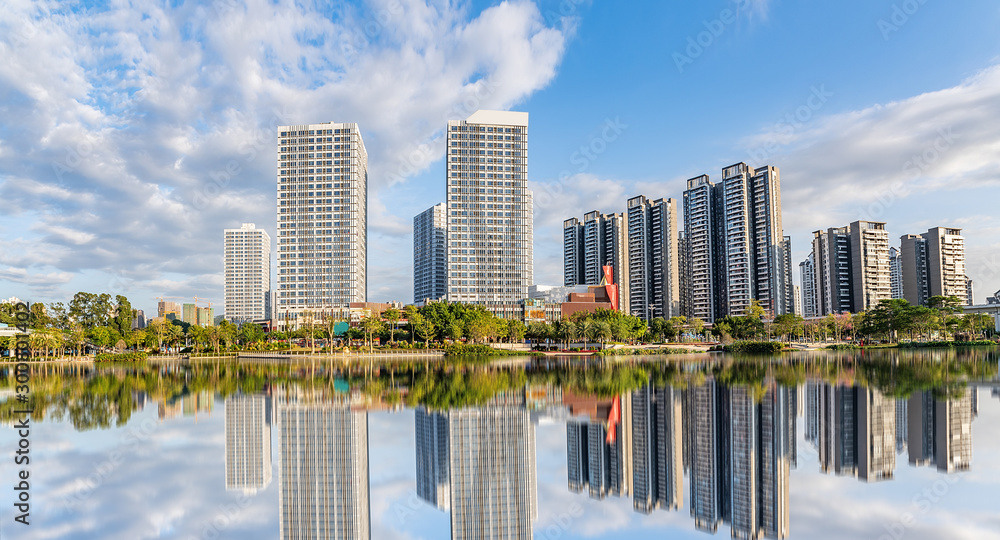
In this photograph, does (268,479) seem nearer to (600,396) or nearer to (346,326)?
(600,396)

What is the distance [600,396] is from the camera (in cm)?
3572

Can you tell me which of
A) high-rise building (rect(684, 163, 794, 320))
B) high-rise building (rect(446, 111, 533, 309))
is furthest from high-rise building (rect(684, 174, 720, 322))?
high-rise building (rect(446, 111, 533, 309))

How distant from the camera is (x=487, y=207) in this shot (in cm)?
15025

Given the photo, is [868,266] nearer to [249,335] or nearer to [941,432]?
[941,432]

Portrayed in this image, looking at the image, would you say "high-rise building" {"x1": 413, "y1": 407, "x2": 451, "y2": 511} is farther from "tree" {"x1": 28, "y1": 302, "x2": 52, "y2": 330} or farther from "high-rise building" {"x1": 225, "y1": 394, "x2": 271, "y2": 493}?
"tree" {"x1": 28, "y1": 302, "x2": 52, "y2": 330}

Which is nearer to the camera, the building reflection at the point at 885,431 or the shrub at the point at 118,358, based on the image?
the building reflection at the point at 885,431

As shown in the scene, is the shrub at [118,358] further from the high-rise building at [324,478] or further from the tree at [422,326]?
→ the high-rise building at [324,478]

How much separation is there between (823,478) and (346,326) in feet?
426

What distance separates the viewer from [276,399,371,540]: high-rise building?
52.2 ft

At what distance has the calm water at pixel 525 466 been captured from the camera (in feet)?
49.5

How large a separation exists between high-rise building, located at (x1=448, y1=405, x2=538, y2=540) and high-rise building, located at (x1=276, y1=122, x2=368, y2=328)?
13210 centimetres

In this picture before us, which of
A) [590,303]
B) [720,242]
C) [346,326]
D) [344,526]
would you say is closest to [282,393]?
[344,526]

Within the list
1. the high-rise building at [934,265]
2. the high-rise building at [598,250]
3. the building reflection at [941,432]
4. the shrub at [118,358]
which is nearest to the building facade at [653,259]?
the high-rise building at [598,250]

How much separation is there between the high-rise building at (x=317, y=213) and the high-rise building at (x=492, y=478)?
132 meters
